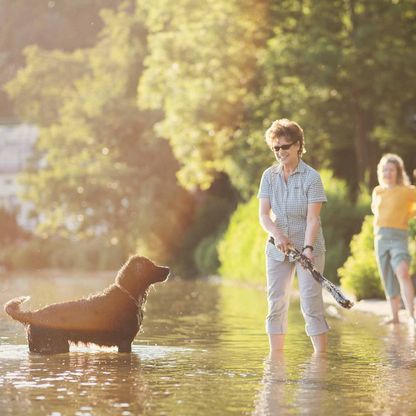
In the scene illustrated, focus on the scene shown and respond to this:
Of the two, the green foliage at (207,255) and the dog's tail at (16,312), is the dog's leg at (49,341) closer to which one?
the dog's tail at (16,312)

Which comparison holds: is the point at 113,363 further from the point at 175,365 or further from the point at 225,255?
the point at 225,255

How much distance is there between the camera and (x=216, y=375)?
10977 mm

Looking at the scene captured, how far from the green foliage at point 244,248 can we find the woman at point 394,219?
44.4 feet

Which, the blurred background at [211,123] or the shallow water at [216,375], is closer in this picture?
the shallow water at [216,375]

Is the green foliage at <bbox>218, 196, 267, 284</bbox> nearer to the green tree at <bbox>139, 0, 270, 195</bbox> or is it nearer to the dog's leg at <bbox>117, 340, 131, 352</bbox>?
the green tree at <bbox>139, 0, 270, 195</bbox>

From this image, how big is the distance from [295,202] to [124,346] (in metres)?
1.99

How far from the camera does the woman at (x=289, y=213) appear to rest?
12.0 m

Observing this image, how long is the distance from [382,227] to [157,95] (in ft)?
87.2

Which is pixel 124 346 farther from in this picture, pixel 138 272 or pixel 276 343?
pixel 276 343

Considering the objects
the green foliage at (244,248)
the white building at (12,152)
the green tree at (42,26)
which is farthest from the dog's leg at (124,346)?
the white building at (12,152)

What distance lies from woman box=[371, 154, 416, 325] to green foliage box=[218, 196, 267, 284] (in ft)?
44.4

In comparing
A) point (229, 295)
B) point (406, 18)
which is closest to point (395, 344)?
point (229, 295)

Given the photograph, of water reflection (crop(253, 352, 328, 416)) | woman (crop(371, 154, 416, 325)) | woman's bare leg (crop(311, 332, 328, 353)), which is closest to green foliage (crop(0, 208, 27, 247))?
woman (crop(371, 154, 416, 325))

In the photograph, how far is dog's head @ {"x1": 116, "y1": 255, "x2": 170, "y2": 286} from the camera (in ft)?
42.0
